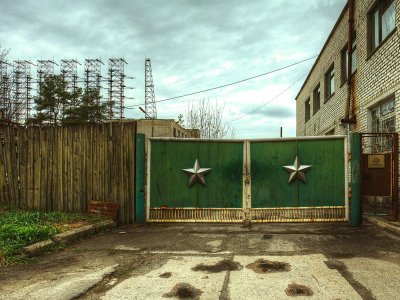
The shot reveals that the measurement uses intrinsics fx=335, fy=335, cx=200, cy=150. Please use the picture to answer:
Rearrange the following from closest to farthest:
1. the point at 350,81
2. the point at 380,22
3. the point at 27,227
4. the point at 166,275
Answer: the point at 166,275
the point at 27,227
the point at 380,22
the point at 350,81

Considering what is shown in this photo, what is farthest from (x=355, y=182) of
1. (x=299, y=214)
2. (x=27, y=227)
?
(x=27, y=227)

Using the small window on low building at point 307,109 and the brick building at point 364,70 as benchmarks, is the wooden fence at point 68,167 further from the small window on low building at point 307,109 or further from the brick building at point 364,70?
the small window on low building at point 307,109

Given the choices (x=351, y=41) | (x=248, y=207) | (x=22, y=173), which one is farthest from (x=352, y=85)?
(x=22, y=173)

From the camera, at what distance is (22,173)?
8.60 meters

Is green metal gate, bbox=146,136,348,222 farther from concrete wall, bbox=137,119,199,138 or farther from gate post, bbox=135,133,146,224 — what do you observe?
concrete wall, bbox=137,119,199,138

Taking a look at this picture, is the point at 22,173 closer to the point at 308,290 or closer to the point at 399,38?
the point at 308,290

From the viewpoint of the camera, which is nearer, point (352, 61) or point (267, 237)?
point (267, 237)

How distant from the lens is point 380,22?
10172 millimetres

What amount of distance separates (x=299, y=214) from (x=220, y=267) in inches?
156

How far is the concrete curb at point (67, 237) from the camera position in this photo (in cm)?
525

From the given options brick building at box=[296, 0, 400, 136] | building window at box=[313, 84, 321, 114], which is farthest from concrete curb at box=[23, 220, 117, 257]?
building window at box=[313, 84, 321, 114]

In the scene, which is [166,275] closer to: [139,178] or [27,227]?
[27,227]

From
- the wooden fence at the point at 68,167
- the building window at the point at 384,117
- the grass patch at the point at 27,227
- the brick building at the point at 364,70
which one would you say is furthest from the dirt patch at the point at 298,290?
the building window at the point at 384,117

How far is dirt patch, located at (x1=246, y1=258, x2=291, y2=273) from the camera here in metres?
4.24
